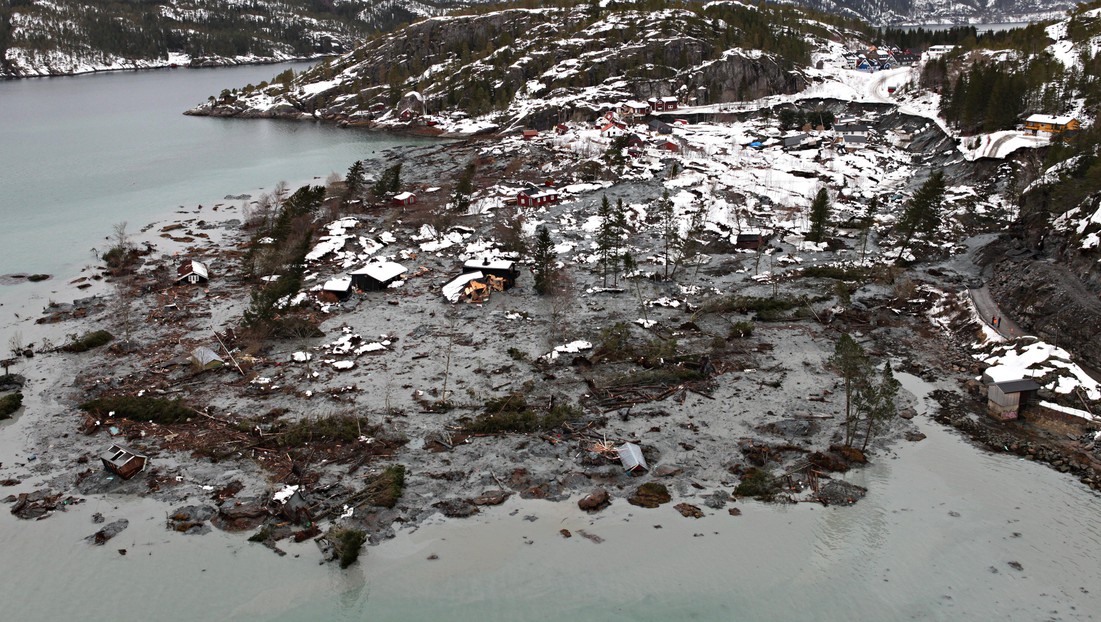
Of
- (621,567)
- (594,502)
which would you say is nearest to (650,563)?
(621,567)

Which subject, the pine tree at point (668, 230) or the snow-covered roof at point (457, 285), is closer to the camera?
the snow-covered roof at point (457, 285)

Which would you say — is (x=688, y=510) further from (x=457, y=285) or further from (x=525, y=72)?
(x=525, y=72)

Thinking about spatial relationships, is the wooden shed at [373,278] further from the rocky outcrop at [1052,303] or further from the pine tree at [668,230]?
the rocky outcrop at [1052,303]

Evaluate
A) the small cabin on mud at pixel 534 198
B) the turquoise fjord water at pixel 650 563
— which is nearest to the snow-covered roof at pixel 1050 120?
the small cabin on mud at pixel 534 198

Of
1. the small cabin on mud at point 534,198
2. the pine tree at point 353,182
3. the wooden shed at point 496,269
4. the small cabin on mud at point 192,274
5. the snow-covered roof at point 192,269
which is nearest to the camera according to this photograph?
the wooden shed at point 496,269

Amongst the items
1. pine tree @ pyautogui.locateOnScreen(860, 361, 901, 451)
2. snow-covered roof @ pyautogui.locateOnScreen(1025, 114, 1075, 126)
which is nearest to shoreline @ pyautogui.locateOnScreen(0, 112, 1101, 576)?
pine tree @ pyautogui.locateOnScreen(860, 361, 901, 451)
